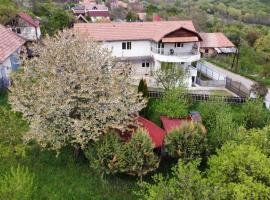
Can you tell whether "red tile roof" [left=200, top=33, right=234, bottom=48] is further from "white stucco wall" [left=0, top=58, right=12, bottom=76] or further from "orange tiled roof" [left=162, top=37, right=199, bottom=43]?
"white stucco wall" [left=0, top=58, right=12, bottom=76]

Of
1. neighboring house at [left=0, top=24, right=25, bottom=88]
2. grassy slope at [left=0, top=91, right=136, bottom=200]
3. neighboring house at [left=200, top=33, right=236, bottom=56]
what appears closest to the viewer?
grassy slope at [left=0, top=91, right=136, bottom=200]

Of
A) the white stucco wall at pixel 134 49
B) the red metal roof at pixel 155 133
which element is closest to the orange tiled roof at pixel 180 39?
the white stucco wall at pixel 134 49

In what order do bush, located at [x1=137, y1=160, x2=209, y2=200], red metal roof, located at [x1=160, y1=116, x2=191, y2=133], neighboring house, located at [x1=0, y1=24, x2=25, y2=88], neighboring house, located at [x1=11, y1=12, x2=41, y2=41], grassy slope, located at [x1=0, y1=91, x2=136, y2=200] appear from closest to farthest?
bush, located at [x1=137, y1=160, x2=209, y2=200], grassy slope, located at [x1=0, y1=91, x2=136, y2=200], red metal roof, located at [x1=160, y1=116, x2=191, y2=133], neighboring house, located at [x1=0, y1=24, x2=25, y2=88], neighboring house, located at [x1=11, y1=12, x2=41, y2=41]

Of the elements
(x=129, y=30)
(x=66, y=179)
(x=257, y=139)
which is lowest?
(x=66, y=179)

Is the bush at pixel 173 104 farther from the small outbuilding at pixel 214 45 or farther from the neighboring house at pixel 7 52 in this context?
the small outbuilding at pixel 214 45

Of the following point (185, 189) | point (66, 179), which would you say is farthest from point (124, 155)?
point (185, 189)

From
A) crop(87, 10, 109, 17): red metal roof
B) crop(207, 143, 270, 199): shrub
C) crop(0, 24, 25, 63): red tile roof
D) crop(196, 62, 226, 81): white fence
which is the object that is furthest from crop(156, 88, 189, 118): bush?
crop(87, 10, 109, 17): red metal roof

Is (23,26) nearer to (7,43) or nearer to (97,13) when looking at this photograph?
(7,43)
